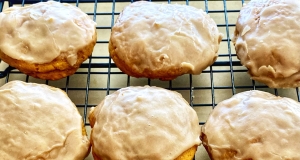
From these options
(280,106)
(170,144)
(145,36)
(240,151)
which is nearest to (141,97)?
(170,144)

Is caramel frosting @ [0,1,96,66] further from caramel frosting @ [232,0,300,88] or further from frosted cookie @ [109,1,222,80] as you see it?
caramel frosting @ [232,0,300,88]

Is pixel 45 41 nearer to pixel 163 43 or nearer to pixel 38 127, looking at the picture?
pixel 38 127

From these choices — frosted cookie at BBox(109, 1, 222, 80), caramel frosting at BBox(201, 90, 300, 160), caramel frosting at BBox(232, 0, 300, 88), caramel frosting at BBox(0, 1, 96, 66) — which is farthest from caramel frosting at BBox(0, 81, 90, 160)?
caramel frosting at BBox(232, 0, 300, 88)

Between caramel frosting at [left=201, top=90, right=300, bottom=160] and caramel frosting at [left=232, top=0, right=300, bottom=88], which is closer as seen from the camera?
caramel frosting at [left=201, top=90, right=300, bottom=160]

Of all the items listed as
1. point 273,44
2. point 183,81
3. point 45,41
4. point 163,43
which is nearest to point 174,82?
point 183,81

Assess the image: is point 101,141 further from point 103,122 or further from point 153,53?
point 153,53
